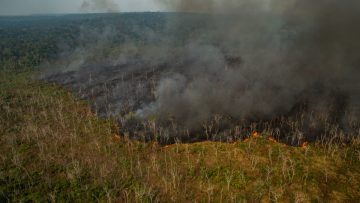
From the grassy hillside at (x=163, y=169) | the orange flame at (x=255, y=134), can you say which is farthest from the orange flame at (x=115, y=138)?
the orange flame at (x=255, y=134)

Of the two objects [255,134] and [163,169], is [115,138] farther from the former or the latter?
[255,134]

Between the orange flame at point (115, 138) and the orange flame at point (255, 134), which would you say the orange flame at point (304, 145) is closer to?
the orange flame at point (255, 134)

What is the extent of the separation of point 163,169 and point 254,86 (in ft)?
86.1

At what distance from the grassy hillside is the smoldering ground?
4.36 m

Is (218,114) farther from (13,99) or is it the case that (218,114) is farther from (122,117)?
(13,99)

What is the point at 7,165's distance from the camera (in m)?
39.1

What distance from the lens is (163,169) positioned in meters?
37.1

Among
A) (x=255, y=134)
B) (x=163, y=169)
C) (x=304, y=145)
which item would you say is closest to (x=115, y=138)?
(x=163, y=169)

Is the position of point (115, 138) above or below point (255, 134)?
below

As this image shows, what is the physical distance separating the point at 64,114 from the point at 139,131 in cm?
1500

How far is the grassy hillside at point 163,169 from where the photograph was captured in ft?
107

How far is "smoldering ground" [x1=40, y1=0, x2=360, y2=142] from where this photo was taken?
154 feet

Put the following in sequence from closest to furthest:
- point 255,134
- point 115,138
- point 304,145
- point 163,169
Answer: point 163,169, point 304,145, point 255,134, point 115,138

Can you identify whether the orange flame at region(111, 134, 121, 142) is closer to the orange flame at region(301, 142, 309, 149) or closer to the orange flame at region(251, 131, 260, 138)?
the orange flame at region(251, 131, 260, 138)
